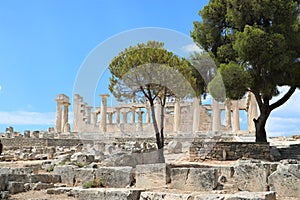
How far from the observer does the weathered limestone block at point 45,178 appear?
10.5 meters

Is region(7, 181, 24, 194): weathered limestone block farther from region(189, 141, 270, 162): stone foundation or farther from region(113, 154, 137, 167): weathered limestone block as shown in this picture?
region(189, 141, 270, 162): stone foundation

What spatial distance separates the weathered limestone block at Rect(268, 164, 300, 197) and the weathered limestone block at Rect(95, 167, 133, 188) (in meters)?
3.72

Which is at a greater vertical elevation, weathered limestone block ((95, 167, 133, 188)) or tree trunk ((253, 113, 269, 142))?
tree trunk ((253, 113, 269, 142))

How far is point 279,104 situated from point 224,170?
403 inches

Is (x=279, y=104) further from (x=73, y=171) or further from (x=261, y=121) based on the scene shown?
(x=73, y=171)

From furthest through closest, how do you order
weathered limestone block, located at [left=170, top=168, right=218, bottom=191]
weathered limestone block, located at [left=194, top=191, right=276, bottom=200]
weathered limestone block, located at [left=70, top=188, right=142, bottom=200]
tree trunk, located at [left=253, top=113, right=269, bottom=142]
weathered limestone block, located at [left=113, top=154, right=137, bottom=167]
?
tree trunk, located at [left=253, top=113, right=269, bottom=142] → weathered limestone block, located at [left=113, top=154, right=137, bottom=167] → weathered limestone block, located at [left=170, top=168, right=218, bottom=191] → weathered limestone block, located at [left=70, top=188, right=142, bottom=200] → weathered limestone block, located at [left=194, top=191, right=276, bottom=200]

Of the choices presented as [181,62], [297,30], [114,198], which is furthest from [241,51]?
[114,198]

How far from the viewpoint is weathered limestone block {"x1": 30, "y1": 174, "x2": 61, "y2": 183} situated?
10.5 metres

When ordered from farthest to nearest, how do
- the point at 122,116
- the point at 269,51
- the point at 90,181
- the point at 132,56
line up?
the point at 122,116, the point at 269,51, the point at 132,56, the point at 90,181

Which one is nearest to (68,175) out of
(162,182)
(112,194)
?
(162,182)

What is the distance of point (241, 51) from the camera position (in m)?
18.3

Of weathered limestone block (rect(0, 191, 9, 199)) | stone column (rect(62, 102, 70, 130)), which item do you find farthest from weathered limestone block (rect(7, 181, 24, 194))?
stone column (rect(62, 102, 70, 130))

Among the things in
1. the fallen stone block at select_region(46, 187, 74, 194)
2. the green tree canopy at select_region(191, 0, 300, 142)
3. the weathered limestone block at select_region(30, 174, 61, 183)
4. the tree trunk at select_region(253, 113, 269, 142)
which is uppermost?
the green tree canopy at select_region(191, 0, 300, 142)

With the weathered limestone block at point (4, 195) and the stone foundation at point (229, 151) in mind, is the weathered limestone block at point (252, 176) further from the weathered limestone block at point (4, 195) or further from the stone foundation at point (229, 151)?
the stone foundation at point (229, 151)
